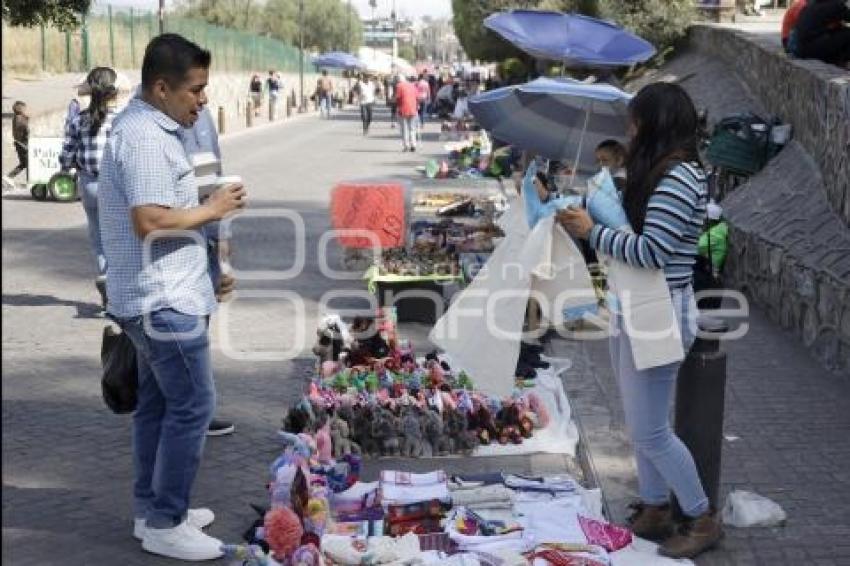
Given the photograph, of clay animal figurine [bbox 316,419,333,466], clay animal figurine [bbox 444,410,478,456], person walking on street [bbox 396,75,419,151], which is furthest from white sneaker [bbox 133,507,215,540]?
person walking on street [bbox 396,75,419,151]

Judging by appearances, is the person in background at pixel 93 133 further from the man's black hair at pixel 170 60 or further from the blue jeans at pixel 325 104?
the blue jeans at pixel 325 104

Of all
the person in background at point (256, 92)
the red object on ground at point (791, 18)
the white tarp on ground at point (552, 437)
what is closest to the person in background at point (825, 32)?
the red object on ground at point (791, 18)

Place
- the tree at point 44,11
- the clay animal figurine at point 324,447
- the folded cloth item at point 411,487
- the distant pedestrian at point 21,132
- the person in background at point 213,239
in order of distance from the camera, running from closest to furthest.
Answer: the folded cloth item at point 411,487, the clay animal figurine at point 324,447, the person in background at point 213,239, the tree at point 44,11, the distant pedestrian at point 21,132

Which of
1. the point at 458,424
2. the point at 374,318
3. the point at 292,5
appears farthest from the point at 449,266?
the point at 292,5

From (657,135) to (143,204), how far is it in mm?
1996

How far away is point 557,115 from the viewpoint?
8453 millimetres

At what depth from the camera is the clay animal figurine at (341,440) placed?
5609 mm

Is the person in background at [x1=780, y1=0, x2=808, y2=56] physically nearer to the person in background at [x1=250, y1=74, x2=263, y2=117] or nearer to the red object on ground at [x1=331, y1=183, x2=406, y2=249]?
the red object on ground at [x1=331, y1=183, x2=406, y2=249]

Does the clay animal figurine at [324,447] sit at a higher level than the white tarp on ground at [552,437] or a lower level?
higher

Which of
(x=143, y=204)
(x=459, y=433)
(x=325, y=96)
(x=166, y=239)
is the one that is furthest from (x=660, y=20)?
(x=325, y=96)

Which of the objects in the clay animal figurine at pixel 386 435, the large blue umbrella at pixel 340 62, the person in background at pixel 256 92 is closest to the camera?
the clay animal figurine at pixel 386 435

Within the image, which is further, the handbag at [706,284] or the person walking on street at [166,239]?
the handbag at [706,284]

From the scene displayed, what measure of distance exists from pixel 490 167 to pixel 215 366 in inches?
464

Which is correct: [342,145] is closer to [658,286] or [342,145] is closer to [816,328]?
[816,328]
